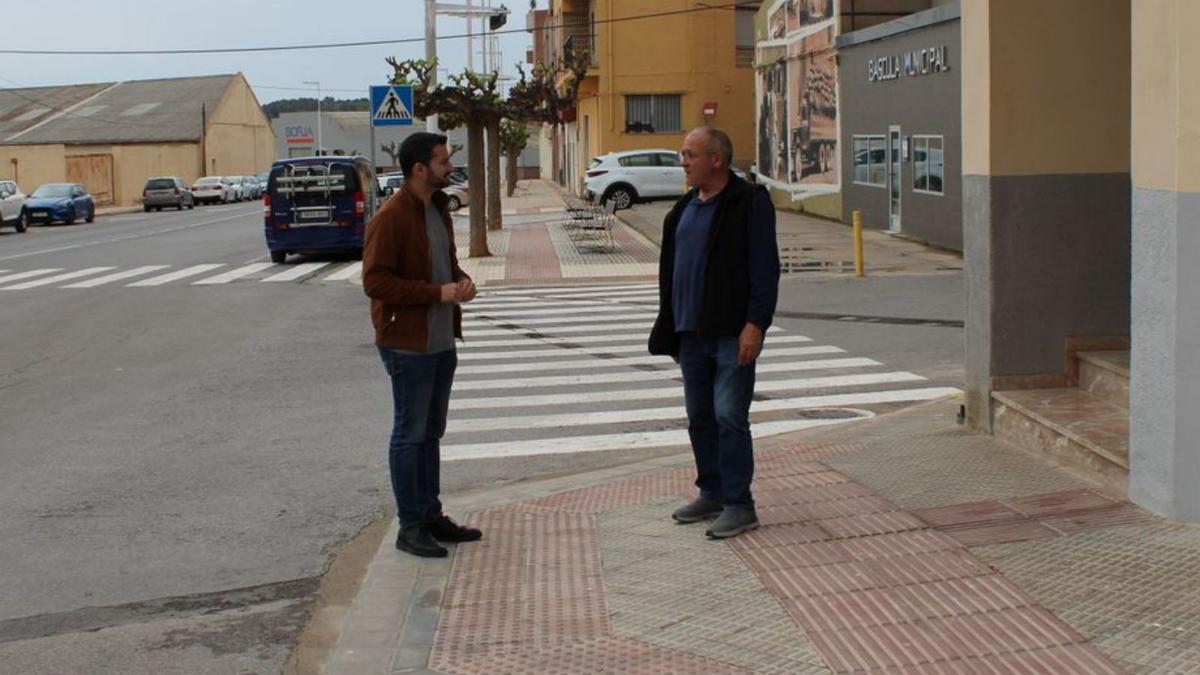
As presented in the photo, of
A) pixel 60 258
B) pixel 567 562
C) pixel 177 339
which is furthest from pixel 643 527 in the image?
pixel 60 258

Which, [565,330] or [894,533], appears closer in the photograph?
[894,533]

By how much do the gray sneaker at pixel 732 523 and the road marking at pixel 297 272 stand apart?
737 inches

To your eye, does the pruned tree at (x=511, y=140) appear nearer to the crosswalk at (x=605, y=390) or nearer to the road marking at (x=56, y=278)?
the road marking at (x=56, y=278)

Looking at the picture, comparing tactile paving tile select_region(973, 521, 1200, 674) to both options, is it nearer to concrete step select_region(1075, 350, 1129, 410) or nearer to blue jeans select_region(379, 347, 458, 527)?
concrete step select_region(1075, 350, 1129, 410)

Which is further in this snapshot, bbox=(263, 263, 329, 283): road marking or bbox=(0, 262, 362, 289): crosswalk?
bbox=(263, 263, 329, 283): road marking

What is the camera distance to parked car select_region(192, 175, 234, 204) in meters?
72.8

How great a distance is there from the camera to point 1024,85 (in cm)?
865

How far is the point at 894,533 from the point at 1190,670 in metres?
2.01

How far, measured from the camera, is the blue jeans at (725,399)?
6.96 m

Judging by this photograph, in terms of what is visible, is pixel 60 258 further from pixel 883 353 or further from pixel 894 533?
pixel 894 533

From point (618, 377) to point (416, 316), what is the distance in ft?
20.7

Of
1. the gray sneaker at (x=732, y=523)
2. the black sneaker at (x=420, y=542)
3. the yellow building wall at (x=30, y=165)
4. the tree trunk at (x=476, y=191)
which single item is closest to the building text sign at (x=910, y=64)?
the tree trunk at (x=476, y=191)

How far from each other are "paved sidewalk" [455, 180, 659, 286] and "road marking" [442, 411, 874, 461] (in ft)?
42.9

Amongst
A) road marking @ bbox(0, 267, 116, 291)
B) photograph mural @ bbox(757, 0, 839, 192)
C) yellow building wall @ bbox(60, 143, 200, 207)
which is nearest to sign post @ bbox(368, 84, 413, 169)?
road marking @ bbox(0, 267, 116, 291)
